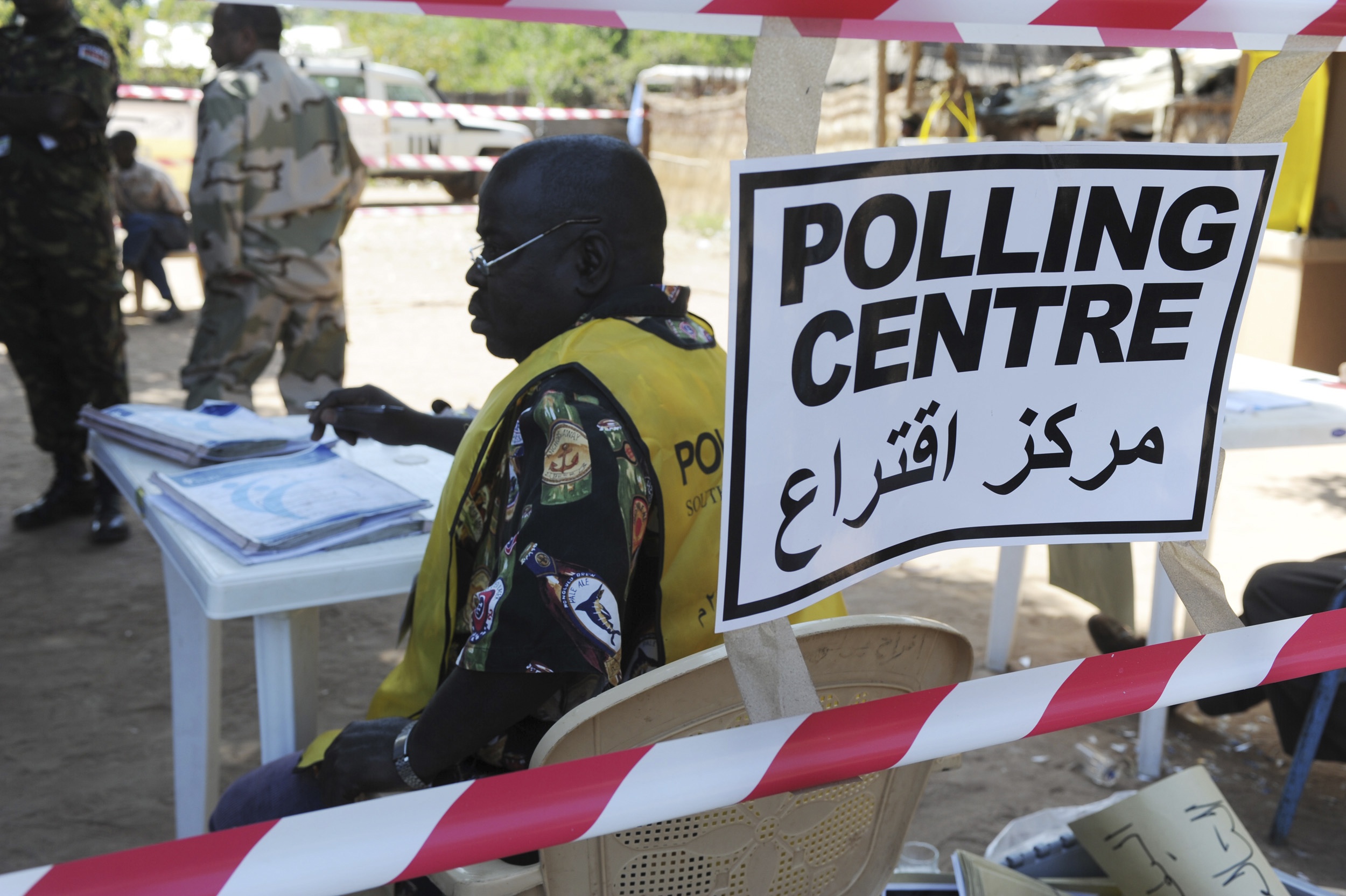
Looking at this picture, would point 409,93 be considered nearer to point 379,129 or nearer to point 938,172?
point 379,129

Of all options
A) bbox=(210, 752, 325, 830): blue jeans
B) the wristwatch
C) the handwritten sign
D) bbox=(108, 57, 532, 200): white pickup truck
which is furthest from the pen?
bbox=(108, 57, 532, 200): white pickup truck

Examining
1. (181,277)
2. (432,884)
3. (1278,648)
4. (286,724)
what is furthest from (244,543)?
(181,277)

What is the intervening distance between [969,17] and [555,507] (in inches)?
24.2

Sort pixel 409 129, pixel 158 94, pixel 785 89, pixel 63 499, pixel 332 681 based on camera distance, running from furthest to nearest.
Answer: pixel 409 129 < pixel 158 94 < pixel 63 499 < pixel 332 681 < pixel 785 89

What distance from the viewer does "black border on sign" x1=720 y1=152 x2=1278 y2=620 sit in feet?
2.54

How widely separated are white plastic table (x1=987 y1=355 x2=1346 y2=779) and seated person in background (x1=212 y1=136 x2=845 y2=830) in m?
1.26

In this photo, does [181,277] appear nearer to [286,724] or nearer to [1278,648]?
[286,724]

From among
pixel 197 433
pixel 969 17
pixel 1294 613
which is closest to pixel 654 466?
pixel 969 17

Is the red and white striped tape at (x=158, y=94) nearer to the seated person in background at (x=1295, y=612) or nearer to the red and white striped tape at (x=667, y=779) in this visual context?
the seated person in background at (x=1295, y=612)

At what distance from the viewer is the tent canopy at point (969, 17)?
0.71 metres

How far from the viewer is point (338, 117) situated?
422 centimetres

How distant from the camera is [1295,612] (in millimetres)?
2539

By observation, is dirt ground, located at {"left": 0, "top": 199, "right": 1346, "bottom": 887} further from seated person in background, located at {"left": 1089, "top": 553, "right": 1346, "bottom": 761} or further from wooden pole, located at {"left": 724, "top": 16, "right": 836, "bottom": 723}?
wooden pole, located at {"left": 724, "top": 16, "right": 836, "bottom": 723}

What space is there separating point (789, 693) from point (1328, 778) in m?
2.53
